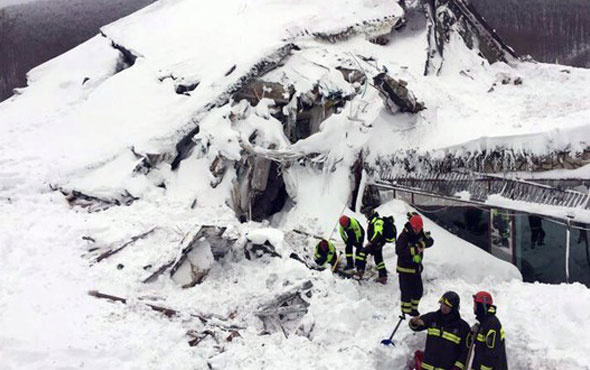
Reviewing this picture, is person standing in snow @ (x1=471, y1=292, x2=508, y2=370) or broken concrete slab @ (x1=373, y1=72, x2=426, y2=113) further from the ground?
broken concrete slab @ (x1=373, y1=72, x2=426, y2=113)

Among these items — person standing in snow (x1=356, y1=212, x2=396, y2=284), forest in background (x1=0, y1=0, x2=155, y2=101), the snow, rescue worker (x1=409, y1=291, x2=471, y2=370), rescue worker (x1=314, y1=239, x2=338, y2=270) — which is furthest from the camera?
forest in background (x1=0, y1=0, x2=155, y2=101)

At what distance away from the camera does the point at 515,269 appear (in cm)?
783

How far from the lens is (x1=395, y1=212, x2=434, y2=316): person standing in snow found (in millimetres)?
6839

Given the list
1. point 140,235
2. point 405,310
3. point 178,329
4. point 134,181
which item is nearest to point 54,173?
point 134,181

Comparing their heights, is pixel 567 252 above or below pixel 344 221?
below

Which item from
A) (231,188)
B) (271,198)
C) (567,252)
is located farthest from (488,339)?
(271,198)

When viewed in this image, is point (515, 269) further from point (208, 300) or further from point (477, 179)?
point (208, 300)

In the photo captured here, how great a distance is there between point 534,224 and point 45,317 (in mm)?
6640

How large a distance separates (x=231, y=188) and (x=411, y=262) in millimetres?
4835

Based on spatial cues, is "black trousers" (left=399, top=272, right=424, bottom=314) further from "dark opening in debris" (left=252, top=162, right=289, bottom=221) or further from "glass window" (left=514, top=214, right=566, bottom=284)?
"dark opening in debris" (left=252, top=162, right=289, bottom=221)

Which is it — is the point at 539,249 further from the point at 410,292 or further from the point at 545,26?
the point at 545,26

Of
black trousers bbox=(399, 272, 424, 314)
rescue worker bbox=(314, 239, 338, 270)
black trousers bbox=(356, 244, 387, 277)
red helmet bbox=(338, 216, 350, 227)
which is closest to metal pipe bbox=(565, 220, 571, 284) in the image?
black trousers bbox=(399, 272, 424, 314)

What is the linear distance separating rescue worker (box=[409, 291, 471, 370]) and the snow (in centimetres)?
82

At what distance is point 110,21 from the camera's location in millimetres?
44688
